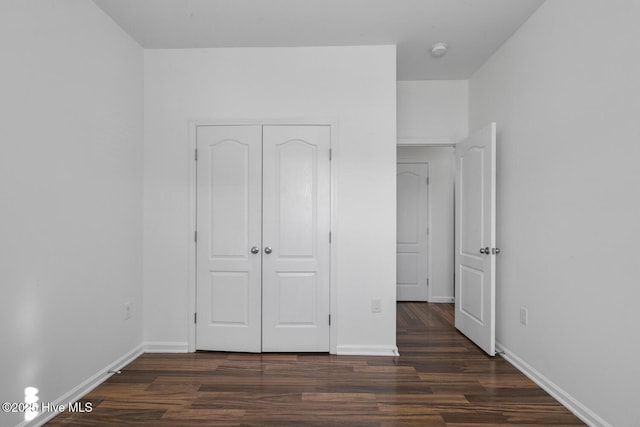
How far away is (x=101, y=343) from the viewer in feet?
8.18

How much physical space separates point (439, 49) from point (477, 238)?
68.9 inches

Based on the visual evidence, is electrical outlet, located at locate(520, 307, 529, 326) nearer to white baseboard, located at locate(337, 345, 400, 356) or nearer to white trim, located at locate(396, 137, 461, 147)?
white baseboard, located at locate(337, 345, 400, 356)

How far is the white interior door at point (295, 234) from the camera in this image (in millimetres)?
3021

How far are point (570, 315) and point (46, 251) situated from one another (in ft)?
10.8

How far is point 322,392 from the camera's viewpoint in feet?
7.63

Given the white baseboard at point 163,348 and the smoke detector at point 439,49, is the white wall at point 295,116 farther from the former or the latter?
the smoke detector at point 439,49

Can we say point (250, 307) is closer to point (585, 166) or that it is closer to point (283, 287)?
point (283, 287)

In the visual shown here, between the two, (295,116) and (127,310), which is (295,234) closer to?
(295,116)

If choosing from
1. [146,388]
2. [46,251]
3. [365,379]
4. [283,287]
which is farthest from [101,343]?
[365,379]

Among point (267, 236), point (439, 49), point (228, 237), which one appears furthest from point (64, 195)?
point (439, 49)

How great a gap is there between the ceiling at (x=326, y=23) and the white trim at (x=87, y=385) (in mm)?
2700

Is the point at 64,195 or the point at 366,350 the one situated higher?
the point at 64,195

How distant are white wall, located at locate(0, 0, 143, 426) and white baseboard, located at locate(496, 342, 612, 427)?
3211 mm

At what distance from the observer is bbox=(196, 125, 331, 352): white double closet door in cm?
302
